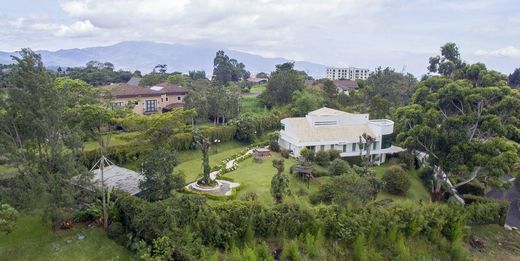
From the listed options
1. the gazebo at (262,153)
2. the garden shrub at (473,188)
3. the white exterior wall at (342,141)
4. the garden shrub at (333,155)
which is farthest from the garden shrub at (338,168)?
the garden shrub at (473,188)

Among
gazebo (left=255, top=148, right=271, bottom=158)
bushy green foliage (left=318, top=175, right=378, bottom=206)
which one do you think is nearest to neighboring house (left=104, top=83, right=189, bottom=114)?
gazebo (left=255, top=148, right=271, bottom=158)

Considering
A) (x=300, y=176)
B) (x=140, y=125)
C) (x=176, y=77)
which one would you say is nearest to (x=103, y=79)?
(x=176, y=77)

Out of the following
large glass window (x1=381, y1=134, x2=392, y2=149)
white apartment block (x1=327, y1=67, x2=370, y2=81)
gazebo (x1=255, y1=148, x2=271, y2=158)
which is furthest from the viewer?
white apartment block (x1=327, y1=67, x2=370, y2=81)

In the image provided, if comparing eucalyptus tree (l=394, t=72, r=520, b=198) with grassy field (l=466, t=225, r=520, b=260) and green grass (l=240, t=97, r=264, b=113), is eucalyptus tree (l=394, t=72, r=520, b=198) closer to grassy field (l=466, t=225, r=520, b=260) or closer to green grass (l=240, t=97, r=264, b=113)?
grassy field (l=466, t=225, r=520, b=260)

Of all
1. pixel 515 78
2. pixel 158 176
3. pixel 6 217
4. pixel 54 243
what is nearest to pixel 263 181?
pixel 158 176

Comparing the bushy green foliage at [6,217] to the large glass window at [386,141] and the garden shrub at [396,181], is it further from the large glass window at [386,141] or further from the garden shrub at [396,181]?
the large glass window at [386,141]

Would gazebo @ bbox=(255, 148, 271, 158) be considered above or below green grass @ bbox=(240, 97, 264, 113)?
below
